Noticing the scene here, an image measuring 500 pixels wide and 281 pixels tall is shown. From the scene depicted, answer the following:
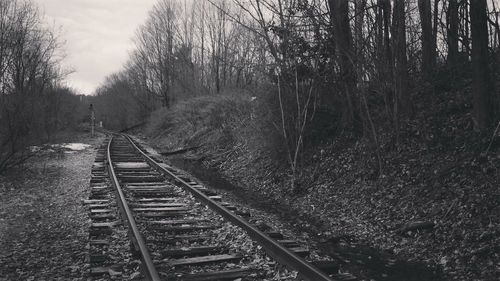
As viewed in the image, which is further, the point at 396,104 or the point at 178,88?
the point at 178,88

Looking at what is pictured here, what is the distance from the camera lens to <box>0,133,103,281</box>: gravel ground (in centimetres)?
573

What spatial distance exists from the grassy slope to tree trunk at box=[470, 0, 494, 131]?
45cm

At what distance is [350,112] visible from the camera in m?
11.4

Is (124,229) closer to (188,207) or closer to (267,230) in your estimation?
(188,207)

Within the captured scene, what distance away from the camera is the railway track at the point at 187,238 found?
528 centimetres

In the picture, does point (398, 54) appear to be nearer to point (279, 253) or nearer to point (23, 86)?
point (279, 253)

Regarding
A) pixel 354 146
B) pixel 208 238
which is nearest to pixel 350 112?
pixel 354 146

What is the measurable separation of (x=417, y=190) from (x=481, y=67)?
8.22 ft

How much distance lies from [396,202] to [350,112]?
12.4 ft

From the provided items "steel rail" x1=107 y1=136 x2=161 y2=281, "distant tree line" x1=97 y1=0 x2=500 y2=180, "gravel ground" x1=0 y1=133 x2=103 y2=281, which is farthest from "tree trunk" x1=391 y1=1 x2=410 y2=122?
"gravel ground" x1=0 y1=133 x2=103 y2=281

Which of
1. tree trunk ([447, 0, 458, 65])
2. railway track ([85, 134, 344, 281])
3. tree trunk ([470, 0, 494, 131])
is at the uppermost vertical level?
tree trunk ([447, 0, 458, 65])

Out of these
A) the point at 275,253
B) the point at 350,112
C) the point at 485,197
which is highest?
the point at 350,112

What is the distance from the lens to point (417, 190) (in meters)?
8.02

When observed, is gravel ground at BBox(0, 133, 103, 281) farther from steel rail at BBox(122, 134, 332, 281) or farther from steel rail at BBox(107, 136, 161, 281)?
steel rail at BBox(122, 134, 332, 281)
